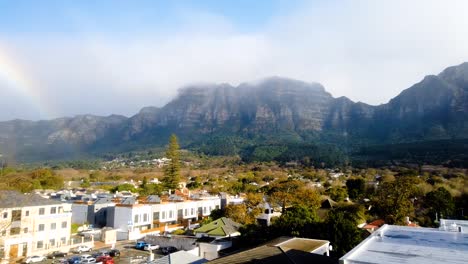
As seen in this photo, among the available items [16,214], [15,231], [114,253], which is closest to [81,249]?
[114,253]

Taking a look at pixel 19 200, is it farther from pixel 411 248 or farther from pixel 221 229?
pixel 411 248

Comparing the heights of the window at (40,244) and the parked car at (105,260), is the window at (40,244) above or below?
above

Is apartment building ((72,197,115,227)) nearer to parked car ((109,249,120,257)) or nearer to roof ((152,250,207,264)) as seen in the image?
parked car ((109,249,120,257))

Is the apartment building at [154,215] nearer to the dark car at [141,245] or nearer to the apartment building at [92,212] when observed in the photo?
the apartment building at [92,212]

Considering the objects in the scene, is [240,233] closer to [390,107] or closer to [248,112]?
[390,107]

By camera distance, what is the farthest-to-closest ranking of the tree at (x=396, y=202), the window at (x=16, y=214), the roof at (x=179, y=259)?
the tree at (x=396, y=202), the window at (x=16, y=214), the roof at (x=179, y=259)

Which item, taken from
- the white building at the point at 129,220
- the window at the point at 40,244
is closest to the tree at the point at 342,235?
the white building at the point at 129,220
